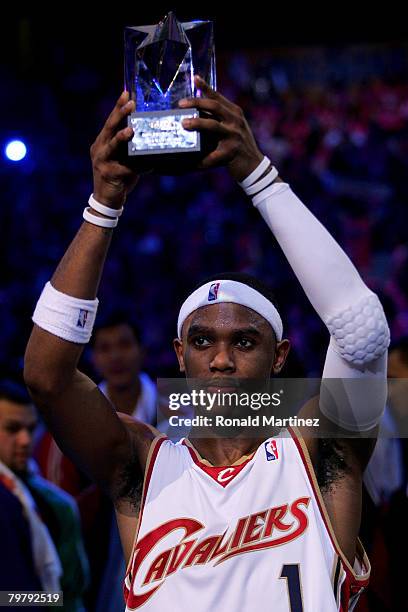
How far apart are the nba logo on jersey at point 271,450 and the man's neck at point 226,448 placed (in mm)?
62

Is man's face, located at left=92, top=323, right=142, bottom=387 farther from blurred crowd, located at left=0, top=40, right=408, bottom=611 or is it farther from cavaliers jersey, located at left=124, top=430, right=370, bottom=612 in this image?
cavaliers jersey, located at left=124, top=430, right=370, bottom=612

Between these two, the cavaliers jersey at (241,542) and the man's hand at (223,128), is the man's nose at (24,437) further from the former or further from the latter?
the man's hand at (223,128)

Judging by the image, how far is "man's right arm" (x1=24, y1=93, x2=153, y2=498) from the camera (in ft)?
6.22

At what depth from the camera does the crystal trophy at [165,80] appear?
1800 millimetres

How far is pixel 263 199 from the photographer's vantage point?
6.28 feet

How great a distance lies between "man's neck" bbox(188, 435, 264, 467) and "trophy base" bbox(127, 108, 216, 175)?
0.68 m

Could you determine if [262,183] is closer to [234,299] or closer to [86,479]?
[234,299]

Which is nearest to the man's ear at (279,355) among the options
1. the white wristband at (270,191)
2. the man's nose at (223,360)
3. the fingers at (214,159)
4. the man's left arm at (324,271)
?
the man's nose at (223,360)

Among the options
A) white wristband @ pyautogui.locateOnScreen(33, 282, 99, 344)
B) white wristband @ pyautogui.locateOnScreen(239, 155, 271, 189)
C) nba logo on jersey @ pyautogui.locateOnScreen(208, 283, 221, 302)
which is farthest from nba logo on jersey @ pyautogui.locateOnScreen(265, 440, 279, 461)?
white wristband @ pyautogui.locateOnScreen(239, 155, 271, 189)

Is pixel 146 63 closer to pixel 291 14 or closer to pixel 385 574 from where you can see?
pixel 385 574

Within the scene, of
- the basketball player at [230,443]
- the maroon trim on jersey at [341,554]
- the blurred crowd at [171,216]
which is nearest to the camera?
the basketball player at [230,443]

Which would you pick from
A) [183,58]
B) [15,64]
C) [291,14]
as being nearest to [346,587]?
[183,58]

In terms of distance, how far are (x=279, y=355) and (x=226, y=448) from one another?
0.85 ft

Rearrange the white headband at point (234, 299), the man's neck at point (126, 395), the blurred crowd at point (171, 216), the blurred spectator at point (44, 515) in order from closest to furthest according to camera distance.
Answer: the white headband at point (234, 299) → the blurred spectator at point (44, 515) → the man's neck at point (126, 395) → the blurred crowd at point (171, 216)
